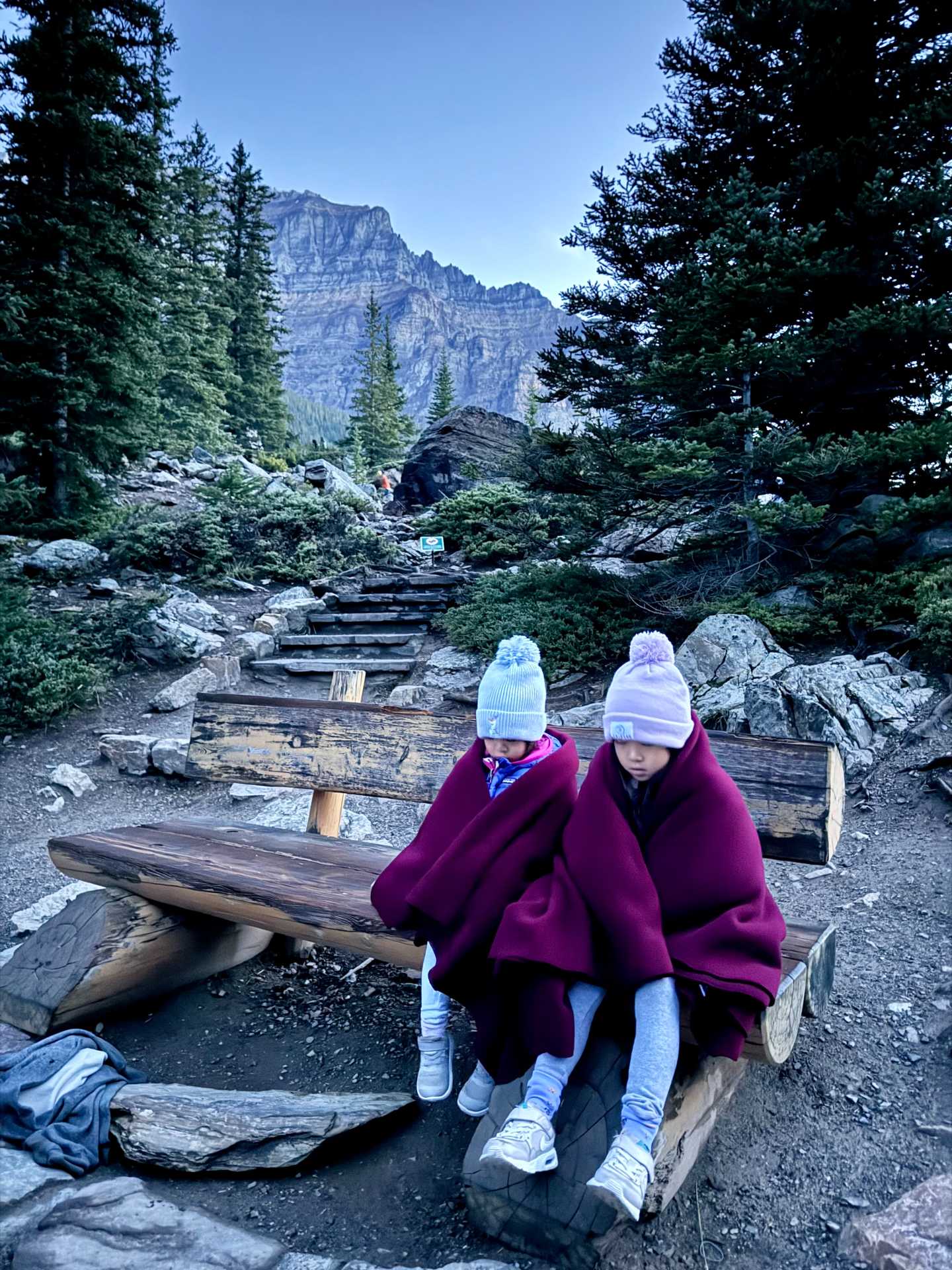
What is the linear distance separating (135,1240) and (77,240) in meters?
13.2

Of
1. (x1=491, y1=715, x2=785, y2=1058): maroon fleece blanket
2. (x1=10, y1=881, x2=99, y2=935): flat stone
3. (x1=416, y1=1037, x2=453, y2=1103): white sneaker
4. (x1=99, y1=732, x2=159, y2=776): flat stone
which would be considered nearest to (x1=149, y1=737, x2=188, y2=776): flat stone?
(x1=99, y1=732, x2=159, y2=776): flat stone

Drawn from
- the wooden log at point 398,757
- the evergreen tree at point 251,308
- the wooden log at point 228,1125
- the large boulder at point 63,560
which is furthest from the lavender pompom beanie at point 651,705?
the evergreen tree at point 251,308

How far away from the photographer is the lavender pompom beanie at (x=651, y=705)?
223cm

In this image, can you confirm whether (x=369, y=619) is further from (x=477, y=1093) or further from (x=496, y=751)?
(x=477, y=1093)

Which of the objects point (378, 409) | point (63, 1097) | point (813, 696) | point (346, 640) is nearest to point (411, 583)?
point (346, 640)

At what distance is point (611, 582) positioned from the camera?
8305 millimetres

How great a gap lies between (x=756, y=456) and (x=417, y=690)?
4.10m

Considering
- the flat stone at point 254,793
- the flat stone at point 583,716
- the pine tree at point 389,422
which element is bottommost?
the flat stone at point 254,793

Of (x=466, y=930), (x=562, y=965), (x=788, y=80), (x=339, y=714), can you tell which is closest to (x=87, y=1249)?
(x=466, y=930)

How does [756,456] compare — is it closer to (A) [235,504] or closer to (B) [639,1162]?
(B) [639,1162]

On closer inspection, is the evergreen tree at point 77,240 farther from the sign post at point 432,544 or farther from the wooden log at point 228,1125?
the wooden log at point 228,1125

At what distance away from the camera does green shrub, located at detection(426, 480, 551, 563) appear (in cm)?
1288

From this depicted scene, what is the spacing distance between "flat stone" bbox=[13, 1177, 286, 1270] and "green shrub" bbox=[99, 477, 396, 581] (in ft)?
33.7

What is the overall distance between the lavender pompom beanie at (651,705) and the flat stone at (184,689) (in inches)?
250
